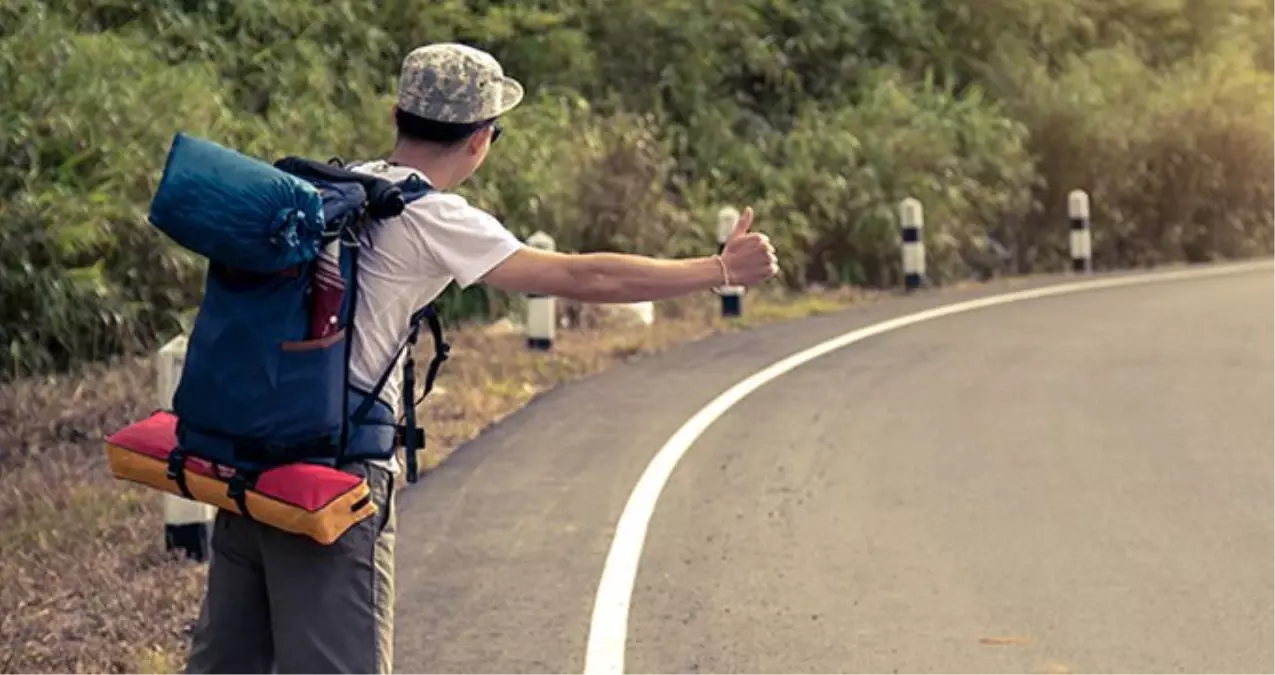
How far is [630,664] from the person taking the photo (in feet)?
20.2

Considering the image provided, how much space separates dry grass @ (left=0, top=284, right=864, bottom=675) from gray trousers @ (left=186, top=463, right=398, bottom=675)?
2135 mm

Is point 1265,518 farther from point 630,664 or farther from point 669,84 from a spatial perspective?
point 669,84

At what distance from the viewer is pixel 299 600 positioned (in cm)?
399

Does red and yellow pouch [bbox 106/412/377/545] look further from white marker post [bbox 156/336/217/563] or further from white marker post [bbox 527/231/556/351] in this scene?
white marker post [bbox 527/231/556/351]

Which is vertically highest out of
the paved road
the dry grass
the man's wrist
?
the man's wrist

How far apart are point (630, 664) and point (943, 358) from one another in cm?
785

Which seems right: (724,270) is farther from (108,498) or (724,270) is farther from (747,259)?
(108,498)

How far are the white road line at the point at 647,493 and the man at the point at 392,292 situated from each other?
208 cm

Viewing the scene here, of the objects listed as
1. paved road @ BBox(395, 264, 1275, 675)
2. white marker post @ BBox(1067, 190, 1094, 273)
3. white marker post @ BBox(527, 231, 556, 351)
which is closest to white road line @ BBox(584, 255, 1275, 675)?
paved road @ BBox(395, 264, 1275, 675)

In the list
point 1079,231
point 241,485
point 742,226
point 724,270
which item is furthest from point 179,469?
point 1079,231

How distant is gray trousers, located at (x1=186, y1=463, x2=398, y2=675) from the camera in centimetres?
398

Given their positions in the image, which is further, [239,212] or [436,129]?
[436,129]

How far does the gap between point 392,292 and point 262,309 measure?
1.04 ft

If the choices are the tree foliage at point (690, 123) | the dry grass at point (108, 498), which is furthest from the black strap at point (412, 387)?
the tree foliage at point (690, 123)
